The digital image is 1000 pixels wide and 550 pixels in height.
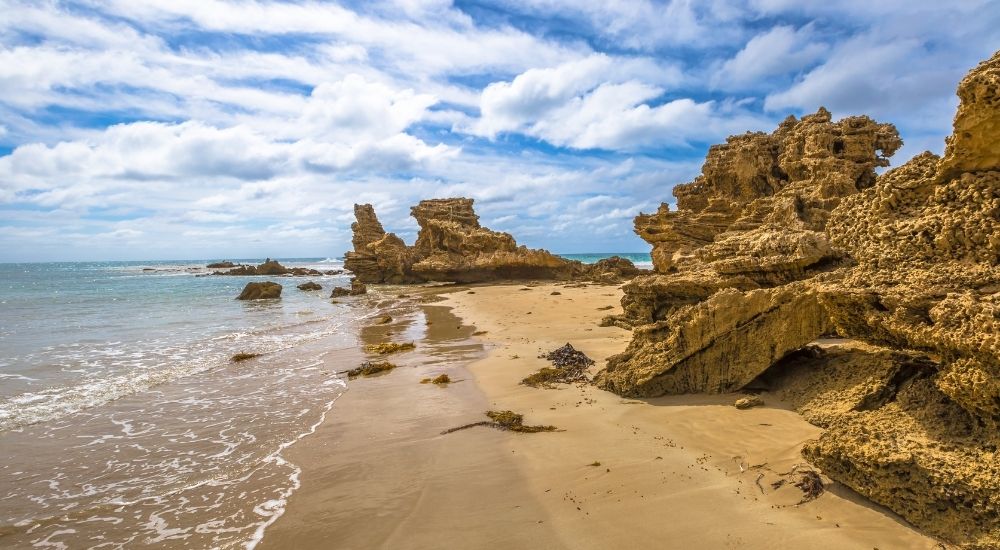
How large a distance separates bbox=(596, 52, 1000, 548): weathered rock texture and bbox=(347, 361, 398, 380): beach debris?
17.0 ft

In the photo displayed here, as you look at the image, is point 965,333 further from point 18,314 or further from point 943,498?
point 18,314

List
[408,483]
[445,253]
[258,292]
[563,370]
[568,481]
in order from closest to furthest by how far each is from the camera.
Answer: [568,481] < [408,483] < [563,370] < [258,292] < [445,253]

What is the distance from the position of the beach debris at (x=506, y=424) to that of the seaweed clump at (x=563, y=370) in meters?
1.63

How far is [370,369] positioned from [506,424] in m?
4.96

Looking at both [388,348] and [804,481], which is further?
[388,348]

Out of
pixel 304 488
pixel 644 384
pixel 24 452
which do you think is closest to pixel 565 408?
pixel 644 384

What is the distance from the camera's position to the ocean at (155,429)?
192 inches

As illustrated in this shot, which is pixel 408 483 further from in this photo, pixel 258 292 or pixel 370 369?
pixel 258 292

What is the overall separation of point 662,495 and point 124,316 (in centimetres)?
2621

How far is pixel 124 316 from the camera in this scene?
22.5 metres

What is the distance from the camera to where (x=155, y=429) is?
7.66m

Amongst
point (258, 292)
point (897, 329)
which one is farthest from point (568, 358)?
point (258, 292)

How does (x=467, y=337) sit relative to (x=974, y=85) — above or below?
below

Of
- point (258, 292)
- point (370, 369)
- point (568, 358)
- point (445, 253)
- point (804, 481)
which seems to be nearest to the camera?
point (804, 481)
